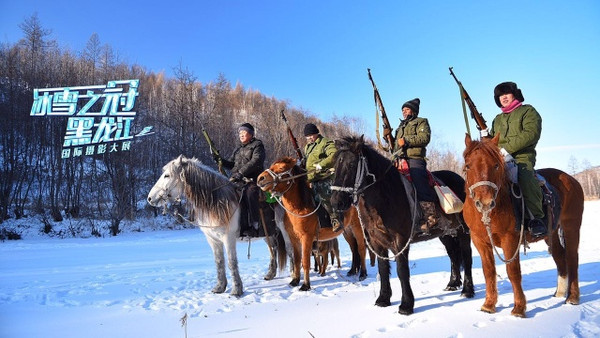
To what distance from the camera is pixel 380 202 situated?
4.80 meters

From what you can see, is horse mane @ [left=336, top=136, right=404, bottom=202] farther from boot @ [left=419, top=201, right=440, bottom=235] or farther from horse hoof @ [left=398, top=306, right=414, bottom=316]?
horse hoof @ [left=398, top=306, right=414, bottom=316]

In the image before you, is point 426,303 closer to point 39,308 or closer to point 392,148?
point 392,148

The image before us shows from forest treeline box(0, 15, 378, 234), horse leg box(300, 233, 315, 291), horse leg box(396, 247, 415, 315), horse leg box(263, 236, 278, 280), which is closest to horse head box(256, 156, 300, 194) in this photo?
horse leg box(300, 233, 315, 291)

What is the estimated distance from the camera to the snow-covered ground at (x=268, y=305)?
13.2 ft

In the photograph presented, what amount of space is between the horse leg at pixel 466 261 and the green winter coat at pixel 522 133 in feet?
5.73

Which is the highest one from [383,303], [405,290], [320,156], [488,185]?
[320,156]

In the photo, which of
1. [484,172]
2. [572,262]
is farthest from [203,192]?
[572,262]

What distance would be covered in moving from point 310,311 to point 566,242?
3808mm

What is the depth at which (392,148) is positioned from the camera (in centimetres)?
676

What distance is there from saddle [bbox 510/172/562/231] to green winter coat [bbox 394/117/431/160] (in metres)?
1.63

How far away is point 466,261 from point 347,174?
105 inches

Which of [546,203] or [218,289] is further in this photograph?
[218,289]

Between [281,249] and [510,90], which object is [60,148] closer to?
[281,249]

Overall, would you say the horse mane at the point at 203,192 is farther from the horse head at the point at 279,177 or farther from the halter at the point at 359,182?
the halter at the point at 359,182
